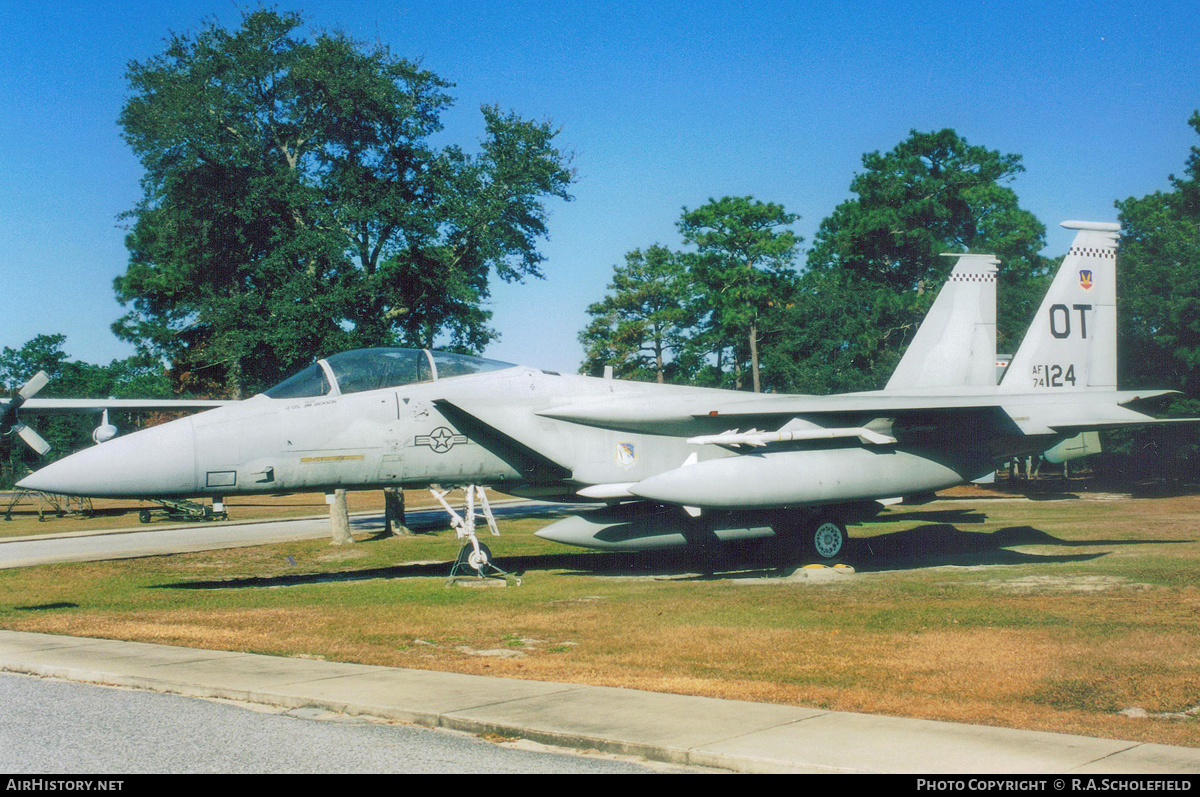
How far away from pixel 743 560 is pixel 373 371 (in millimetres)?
6909

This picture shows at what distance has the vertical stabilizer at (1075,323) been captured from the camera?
696 inches

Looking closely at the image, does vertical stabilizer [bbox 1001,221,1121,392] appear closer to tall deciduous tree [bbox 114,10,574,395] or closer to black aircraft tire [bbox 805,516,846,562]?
black aircraft tire [bbox 805,516,846,562]

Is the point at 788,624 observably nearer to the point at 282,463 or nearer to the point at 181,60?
the point at 282,463

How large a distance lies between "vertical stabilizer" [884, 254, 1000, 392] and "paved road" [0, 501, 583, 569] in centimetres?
1543

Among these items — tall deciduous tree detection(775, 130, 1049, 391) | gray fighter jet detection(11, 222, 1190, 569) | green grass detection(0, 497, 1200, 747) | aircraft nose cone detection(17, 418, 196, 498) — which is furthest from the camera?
tall deciduous tree detection(775, 130, 1049, 391)

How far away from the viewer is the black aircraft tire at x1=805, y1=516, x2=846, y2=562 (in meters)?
15.3

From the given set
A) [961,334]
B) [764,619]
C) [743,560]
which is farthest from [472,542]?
[961,334]

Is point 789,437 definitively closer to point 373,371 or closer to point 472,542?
point 472,542

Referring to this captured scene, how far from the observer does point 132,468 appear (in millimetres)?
12312

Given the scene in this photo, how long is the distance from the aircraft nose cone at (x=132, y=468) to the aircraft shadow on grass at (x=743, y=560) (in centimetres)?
302

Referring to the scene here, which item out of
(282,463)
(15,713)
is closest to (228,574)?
(282,463)

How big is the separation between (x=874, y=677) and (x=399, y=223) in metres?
19.8

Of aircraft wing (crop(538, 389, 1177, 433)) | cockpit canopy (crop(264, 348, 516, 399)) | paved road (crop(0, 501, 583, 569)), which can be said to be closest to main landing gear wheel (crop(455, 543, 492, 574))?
aircraft wing (crop(538, 389, 1177, 433))

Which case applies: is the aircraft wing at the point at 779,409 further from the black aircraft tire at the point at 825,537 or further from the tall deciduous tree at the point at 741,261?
the tall deciduous tree at the point at 741,261
